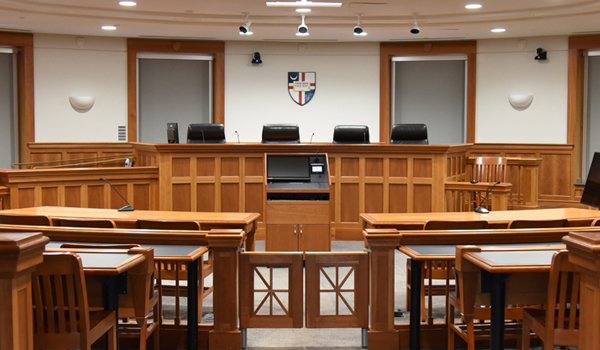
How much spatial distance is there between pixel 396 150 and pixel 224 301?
3.78m

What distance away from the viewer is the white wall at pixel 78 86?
9.45 m

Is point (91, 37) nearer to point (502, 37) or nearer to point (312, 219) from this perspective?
point (312, 219)

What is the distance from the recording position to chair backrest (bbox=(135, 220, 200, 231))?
374cm

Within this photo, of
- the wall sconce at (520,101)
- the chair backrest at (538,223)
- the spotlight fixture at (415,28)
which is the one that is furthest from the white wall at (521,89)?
the chair backrest at (538,223)

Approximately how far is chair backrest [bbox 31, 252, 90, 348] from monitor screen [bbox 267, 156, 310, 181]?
389 cm

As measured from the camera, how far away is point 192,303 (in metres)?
Result: 3.23

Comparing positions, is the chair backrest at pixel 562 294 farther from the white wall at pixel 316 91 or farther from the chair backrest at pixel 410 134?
the white wall at pixel 316 91

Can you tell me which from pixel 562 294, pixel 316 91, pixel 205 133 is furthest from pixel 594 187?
pixel 316 91

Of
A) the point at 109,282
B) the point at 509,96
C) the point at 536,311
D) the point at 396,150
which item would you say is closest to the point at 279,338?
the point at 109,282

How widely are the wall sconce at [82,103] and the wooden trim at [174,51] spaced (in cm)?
60

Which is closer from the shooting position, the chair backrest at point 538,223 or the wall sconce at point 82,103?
the chair backrest at point 538,223

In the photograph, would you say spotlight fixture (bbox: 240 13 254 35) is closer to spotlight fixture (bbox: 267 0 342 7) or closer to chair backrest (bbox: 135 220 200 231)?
spotlight fixture (bbox: 267 0 342 7)

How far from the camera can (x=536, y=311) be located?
8.69ft

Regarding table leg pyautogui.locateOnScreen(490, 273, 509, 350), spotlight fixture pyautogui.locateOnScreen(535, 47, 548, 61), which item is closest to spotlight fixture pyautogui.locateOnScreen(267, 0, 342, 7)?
spotlight fixture pyautogui.locateOnScreen(535, 47, 548, 61)
